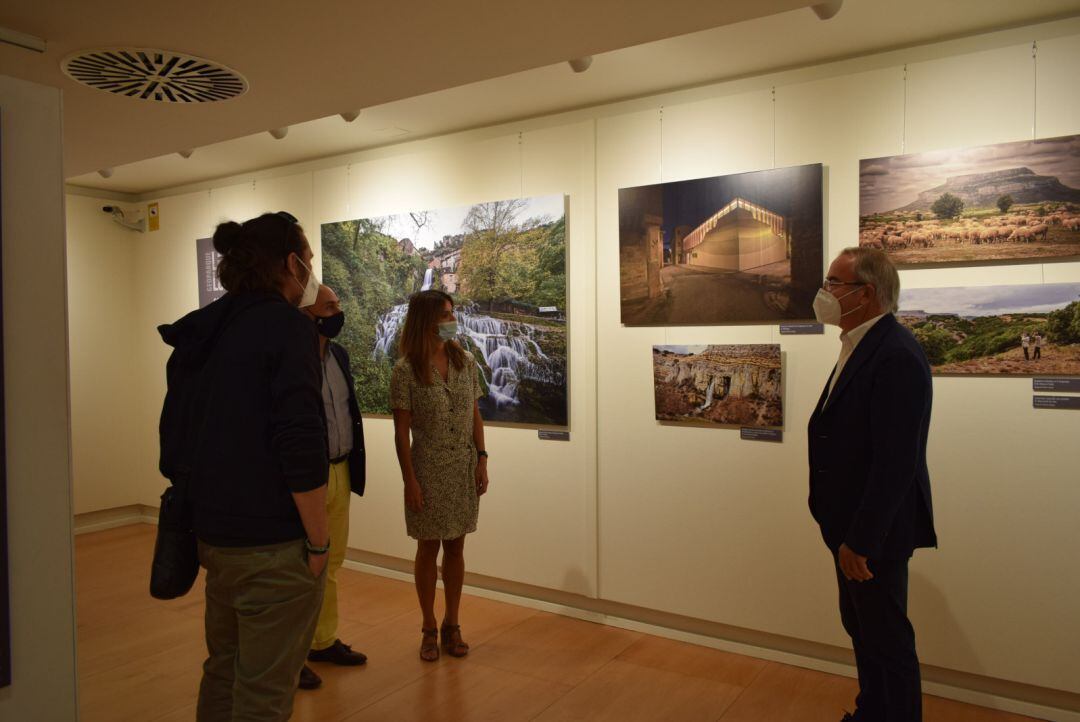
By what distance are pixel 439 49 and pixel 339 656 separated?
9.25 feet

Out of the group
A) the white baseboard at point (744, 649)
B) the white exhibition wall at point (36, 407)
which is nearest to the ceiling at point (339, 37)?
the white exhibition wall at point (36, 407)

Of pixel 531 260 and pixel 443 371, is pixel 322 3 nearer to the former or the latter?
pixel 443 371

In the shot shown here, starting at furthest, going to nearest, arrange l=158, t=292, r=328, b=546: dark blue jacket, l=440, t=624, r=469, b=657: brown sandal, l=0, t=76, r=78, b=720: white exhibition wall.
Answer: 1. l=440, t=624, r=469, b=657: brown sandal
2. l=0, t=76, r=78, b=720: white exhibition wall
3. l=158, t=292, r=328, b=546: dark blue jacket

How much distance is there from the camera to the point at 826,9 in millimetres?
2918

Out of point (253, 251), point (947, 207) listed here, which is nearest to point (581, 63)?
point (947, 207)

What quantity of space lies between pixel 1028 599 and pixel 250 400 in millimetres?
3193

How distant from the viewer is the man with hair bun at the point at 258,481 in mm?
1845

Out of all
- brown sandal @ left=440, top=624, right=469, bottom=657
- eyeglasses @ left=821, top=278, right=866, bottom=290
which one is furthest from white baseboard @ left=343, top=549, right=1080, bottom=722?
eyeglasses @ left=821, top=278, right=866, bottom=290

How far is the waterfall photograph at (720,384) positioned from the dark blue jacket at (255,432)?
2356 mm

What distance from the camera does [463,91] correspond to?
4020 millimetres

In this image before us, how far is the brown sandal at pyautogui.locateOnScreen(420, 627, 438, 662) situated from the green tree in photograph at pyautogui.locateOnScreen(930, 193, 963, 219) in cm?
306

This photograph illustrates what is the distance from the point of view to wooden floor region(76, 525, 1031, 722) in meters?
3.13

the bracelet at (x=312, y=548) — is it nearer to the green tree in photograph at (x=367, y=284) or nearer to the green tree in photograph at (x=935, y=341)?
the green tree in photograph at (x=935, y=341)

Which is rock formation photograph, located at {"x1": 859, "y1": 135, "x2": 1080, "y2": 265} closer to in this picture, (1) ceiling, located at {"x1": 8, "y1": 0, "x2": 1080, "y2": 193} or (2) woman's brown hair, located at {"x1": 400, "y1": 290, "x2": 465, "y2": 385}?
(1) ceiling, located at {"x1": 8, "y1": 0, "x2": 1080, "y2": 193}
